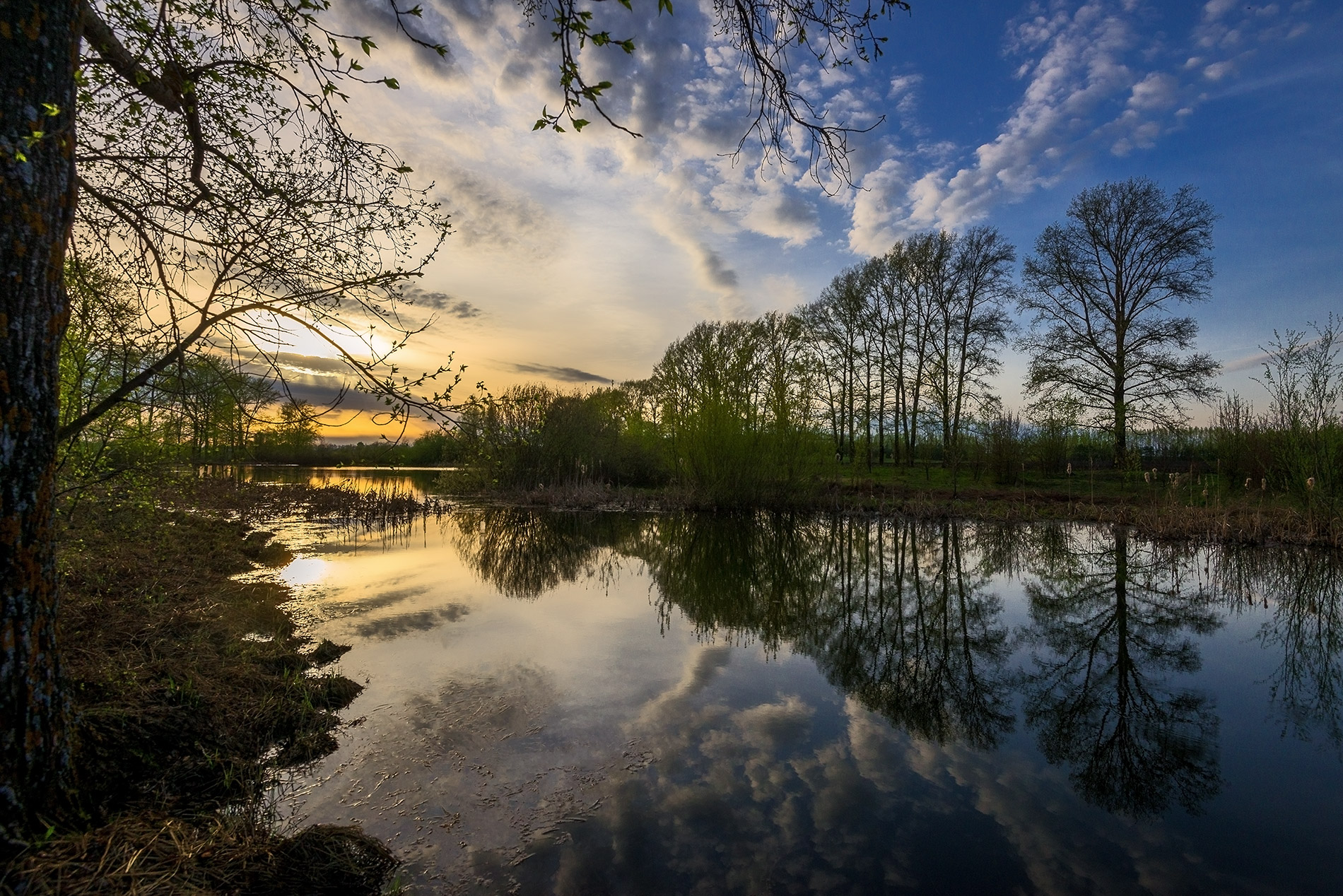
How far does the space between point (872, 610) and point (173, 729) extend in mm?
6839

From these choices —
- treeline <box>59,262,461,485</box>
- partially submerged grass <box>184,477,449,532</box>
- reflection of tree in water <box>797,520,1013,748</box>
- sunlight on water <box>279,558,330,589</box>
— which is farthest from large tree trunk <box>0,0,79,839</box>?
partially submerged grass <box>184,477,449,532</box>

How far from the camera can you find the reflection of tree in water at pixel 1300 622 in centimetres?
458

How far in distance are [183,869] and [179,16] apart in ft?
14.4

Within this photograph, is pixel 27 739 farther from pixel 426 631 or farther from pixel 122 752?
pixel 426 631

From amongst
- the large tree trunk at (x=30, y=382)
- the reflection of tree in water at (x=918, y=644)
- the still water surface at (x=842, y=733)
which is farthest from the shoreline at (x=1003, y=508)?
the large tree trunk at (x=30, y=382)

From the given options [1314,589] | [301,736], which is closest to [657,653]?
[301,736]

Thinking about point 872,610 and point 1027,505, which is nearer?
point 872,610

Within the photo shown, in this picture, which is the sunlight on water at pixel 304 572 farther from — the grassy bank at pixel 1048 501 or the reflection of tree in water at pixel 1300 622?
the reflection of tree in water at pixel 1300 622

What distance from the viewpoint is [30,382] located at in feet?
6.74

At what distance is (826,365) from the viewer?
86.6 feet

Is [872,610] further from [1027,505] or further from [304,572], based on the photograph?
[1027,505]

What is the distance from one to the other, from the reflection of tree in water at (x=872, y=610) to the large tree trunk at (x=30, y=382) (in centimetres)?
473

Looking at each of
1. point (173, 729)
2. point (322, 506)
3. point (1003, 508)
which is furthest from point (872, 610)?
point (322, 506)

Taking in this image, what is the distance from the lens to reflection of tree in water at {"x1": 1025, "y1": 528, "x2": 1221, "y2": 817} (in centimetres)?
356
